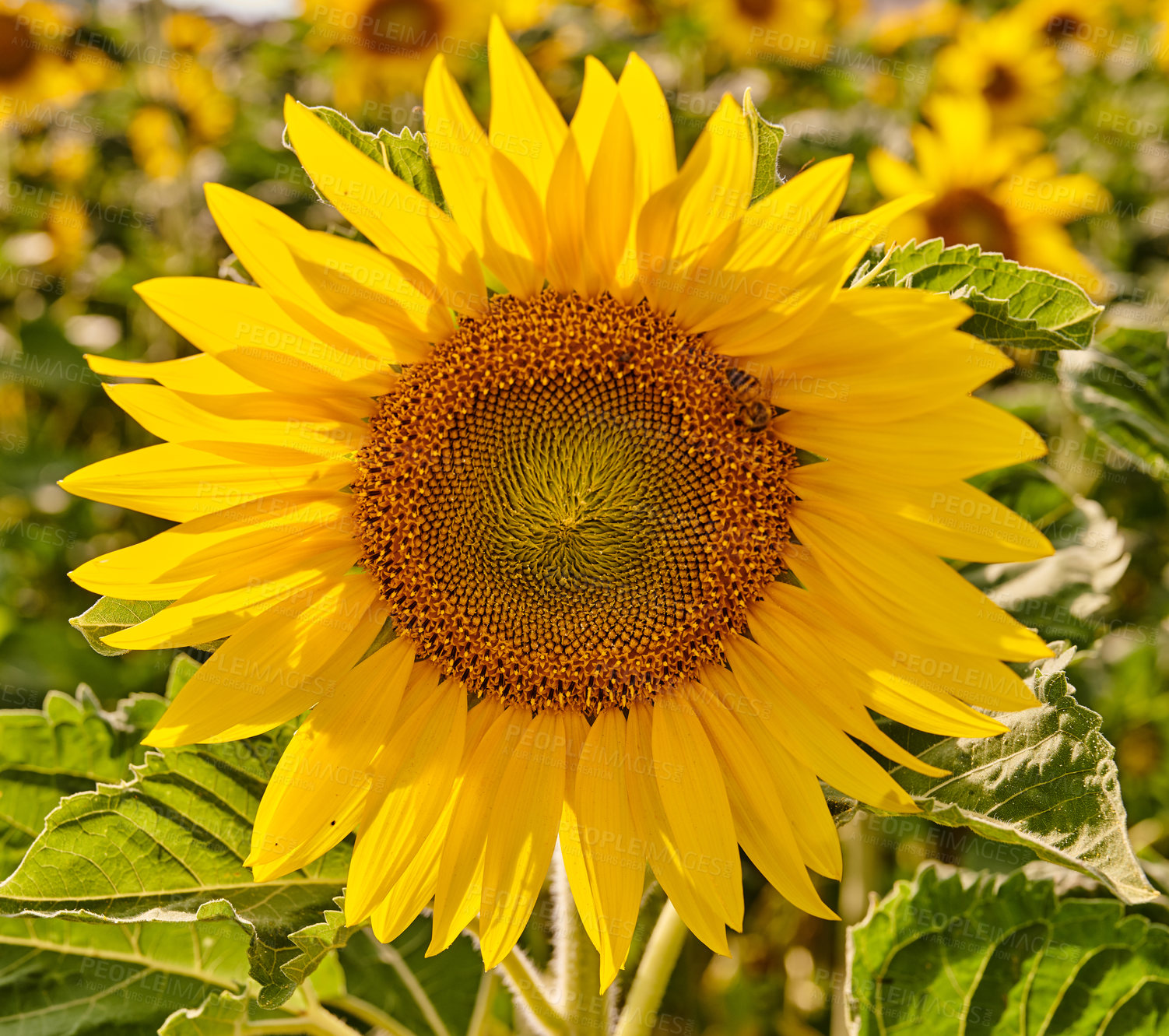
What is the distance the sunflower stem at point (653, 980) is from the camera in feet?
5.90

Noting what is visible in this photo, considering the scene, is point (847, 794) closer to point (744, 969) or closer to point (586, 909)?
point (586, 909)

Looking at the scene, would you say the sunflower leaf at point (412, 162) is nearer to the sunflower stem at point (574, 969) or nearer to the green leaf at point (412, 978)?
the sunflower stem at point (574, 969)

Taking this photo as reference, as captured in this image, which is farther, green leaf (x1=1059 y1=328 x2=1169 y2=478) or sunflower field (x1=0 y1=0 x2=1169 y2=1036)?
green leaf (x1=1059 y1=328 x2=1169 y2=478)

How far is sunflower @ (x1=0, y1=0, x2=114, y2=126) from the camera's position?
616 cm

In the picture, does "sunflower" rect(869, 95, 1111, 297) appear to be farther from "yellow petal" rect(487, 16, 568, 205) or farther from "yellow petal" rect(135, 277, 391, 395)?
"yellow petal" rect(135, 277, 391, 395)

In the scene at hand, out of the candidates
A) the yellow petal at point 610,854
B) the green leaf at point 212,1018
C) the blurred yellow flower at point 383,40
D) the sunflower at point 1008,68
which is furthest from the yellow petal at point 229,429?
the sunflower at point 1008,68

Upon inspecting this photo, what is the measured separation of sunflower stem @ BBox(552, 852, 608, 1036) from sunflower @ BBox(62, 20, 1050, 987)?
0.97 ft

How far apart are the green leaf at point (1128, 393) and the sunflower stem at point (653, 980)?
3.91 ft

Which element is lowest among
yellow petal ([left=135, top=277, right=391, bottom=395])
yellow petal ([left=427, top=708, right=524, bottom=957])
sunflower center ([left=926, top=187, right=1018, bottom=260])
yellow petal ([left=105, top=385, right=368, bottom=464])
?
yellow petal ([left=427, top=708, right=524, bottom=957])

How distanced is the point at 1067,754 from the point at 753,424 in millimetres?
620

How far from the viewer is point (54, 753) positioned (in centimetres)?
189

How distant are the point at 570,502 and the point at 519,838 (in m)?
0.52

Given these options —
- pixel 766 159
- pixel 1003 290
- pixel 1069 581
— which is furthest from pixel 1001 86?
pixel 766 159

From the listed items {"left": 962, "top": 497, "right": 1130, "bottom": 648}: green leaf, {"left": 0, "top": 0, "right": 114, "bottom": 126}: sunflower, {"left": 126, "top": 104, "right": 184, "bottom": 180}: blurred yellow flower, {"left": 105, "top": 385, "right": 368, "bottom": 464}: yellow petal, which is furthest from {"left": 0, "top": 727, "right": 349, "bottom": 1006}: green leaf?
{"left": 0, "top": 0, "right": 114, "bottom": 126}: sunflower
